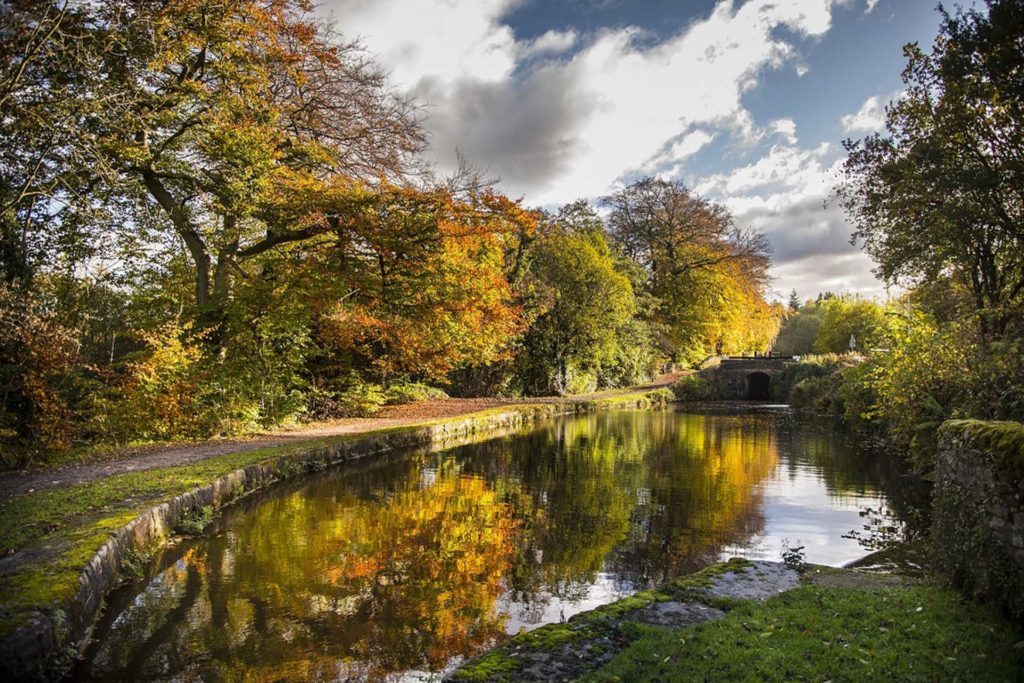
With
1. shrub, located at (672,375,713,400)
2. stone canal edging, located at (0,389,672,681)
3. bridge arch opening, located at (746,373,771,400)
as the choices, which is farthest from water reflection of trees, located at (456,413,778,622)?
bridge arch opening, located at (746,373,771,400)

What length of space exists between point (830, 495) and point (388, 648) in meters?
8.65

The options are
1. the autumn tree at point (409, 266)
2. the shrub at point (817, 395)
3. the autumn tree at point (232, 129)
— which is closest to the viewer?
the autumn tree at point (232, 129)

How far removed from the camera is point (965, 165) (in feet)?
35.1

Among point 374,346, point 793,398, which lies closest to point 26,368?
point 374,346

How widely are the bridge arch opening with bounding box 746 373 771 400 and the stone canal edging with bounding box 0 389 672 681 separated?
29.5 m

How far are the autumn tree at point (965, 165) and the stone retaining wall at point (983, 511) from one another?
6.76 m

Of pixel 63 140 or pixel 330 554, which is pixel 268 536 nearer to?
pixel 330 554

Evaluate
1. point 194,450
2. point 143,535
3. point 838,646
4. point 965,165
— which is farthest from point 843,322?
point 143,535

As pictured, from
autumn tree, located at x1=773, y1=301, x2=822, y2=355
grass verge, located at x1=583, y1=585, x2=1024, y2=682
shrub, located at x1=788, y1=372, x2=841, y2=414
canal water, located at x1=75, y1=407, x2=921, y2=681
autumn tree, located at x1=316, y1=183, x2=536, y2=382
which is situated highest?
autumn tree, located at x1=773, y1=301, x2=822, y2=355

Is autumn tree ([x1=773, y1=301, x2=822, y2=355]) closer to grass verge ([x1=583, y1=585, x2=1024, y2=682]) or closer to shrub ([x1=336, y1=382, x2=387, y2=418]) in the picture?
shrub ([x1=336, y1=382, x2=387, y2=418])

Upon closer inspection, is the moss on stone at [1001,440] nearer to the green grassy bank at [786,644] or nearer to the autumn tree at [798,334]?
the green grassy bank at [786,644]

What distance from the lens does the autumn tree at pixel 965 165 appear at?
980cm

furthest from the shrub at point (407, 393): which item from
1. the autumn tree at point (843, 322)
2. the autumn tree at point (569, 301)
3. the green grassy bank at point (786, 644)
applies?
the autumn tree at point (843, 322)

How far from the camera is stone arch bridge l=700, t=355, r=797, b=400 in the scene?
38156 millimetres
